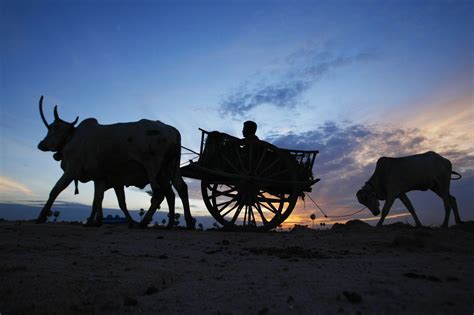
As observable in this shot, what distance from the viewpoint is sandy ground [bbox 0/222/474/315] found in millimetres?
2472

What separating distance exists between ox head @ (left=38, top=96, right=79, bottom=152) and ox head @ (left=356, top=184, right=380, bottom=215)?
27.2ft

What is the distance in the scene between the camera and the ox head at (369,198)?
10734mm

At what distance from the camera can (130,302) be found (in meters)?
2.47

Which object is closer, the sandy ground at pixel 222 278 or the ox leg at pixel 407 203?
the sandy ground at pixel 222 278

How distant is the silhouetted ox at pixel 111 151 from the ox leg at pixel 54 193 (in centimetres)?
2

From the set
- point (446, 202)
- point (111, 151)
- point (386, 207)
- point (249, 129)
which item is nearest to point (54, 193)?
point (111, 151)

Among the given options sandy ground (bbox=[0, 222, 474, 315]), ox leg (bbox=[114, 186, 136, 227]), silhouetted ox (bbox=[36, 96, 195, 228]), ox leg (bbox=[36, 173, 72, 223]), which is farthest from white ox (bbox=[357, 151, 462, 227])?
ox leg (bbox=[36, 173, 72, 223])

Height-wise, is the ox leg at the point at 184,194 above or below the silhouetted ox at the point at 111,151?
below

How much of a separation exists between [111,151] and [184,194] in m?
2.07

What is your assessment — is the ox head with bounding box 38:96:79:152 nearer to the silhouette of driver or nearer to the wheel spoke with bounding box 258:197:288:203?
the silhouette of driver

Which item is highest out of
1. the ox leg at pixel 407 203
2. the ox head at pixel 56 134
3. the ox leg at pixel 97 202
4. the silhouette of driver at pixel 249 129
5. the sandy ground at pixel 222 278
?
the silhouette of driver at pixel 249 129

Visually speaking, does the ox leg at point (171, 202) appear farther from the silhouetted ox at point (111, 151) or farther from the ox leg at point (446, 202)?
the ox leg at point (446, 202)

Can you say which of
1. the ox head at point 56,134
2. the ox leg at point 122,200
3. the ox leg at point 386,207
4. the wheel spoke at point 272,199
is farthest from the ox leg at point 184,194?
the ox leg at point 386,207

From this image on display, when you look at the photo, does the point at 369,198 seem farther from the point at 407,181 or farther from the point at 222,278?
the point at 222,278
